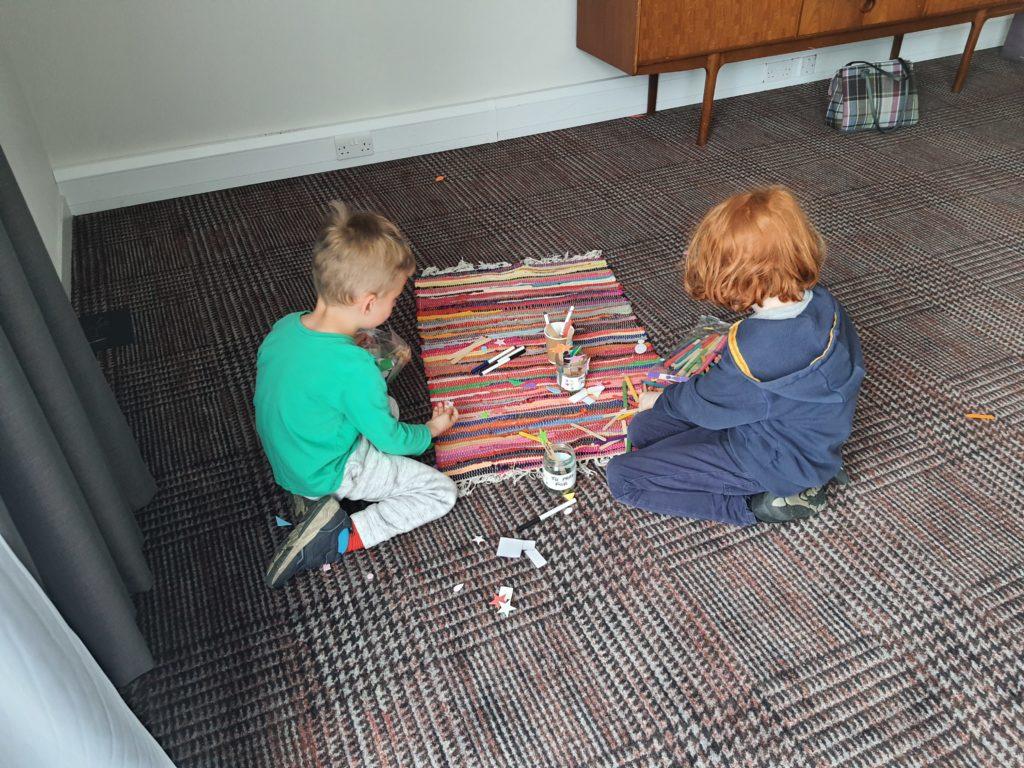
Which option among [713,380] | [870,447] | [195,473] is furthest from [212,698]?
[870,447]

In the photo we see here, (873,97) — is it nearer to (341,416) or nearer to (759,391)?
(759,391)

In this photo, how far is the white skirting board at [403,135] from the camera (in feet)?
9.65

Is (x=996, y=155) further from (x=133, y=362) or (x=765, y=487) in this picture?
(x=133, y=362)

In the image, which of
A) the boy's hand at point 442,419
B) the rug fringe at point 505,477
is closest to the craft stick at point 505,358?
the boy's hand at point 442,419

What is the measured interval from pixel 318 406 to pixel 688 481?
2.54 feet

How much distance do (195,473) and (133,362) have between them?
538 mm

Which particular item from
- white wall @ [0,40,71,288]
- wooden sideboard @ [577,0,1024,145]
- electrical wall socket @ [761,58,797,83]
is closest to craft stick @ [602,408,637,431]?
wooden sideboard @ [577,0,1024,145]

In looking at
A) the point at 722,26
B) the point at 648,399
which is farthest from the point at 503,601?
the point at 722,26

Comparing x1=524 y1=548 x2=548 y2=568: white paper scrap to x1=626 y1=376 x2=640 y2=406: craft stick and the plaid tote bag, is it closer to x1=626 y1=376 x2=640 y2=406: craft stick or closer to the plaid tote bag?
x1=626 y1=376 x2=640 y2=406: craft stick

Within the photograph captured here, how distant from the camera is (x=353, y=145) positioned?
316 centimetres

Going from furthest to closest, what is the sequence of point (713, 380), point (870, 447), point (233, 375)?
1. point (233, 375)
2. point (870, 447)
3. point (713, 380)

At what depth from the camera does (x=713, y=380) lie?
1614mm

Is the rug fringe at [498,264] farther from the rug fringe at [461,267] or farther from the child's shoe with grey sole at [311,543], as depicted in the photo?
the child's shoe with grey sole at [311,543]

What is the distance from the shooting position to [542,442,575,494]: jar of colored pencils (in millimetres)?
1796
